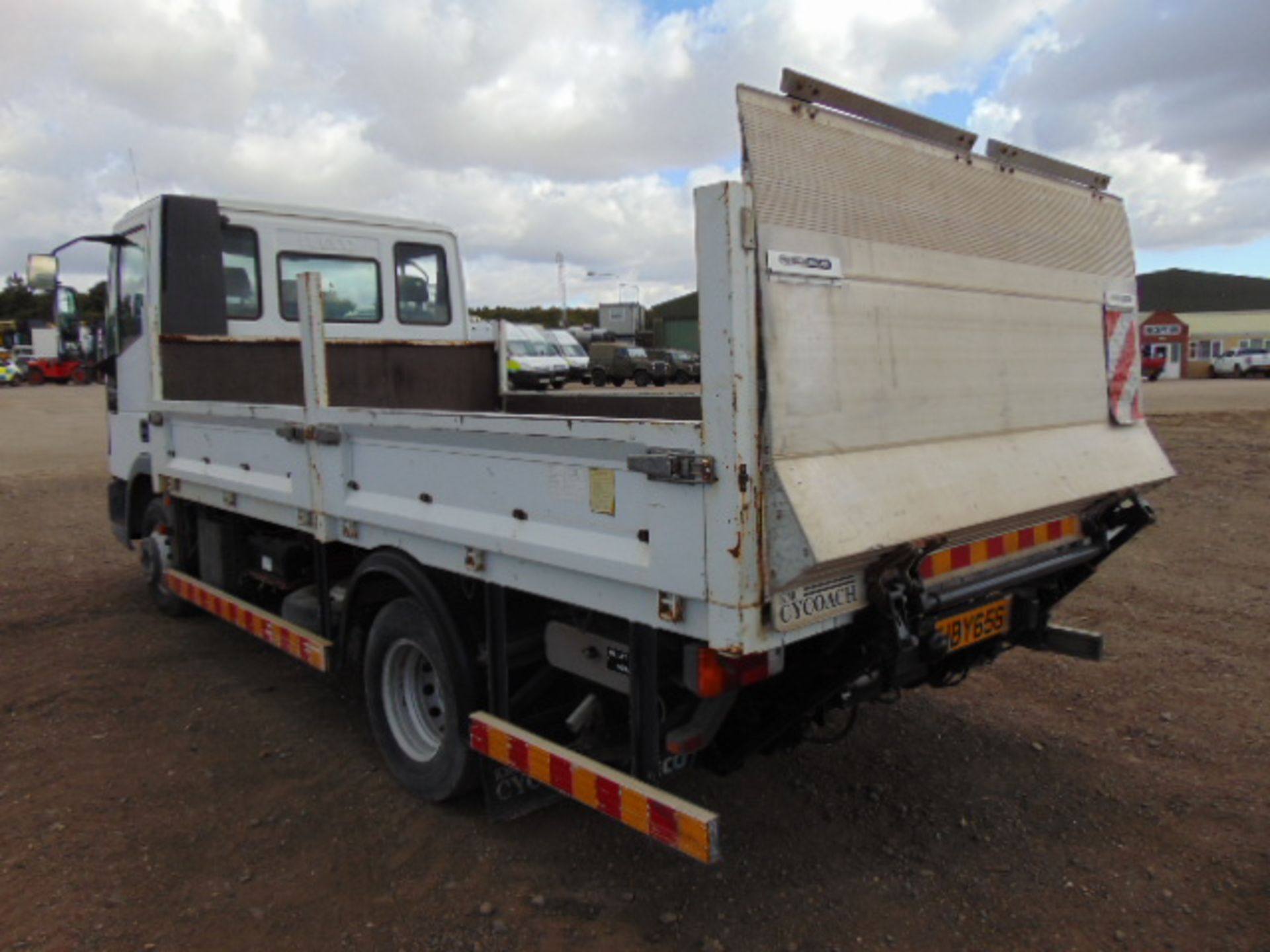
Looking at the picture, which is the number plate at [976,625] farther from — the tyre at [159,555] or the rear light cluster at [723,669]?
the tyre at [159,555]

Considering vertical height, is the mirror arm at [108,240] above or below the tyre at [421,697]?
above

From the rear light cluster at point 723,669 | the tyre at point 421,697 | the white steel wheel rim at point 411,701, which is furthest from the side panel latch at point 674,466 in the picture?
the white steel wheel rim at point 411,701

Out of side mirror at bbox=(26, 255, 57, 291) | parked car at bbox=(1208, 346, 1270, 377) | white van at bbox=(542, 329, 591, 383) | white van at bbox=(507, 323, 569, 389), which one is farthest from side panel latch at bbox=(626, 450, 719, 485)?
parked car at bbox=(1208, 346, 1270, 377)

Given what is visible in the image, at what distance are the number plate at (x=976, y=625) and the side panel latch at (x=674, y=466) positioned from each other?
41.7 inches

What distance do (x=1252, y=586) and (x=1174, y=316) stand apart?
4419 centimetres

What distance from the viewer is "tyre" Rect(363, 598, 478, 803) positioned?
3588mm

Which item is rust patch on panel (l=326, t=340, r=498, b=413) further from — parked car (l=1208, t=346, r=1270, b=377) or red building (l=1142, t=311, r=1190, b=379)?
red building (l=1142, t=311, r=1190, b=379)

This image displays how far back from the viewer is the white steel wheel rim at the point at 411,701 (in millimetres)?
3980

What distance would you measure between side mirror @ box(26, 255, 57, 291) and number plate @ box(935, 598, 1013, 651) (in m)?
6.05

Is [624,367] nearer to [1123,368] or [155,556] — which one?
[155,556]

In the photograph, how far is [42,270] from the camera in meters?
6.16

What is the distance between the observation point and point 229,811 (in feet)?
12.6

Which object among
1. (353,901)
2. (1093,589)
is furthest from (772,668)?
(1093,589)

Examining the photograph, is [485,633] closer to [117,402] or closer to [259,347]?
[259,347]
